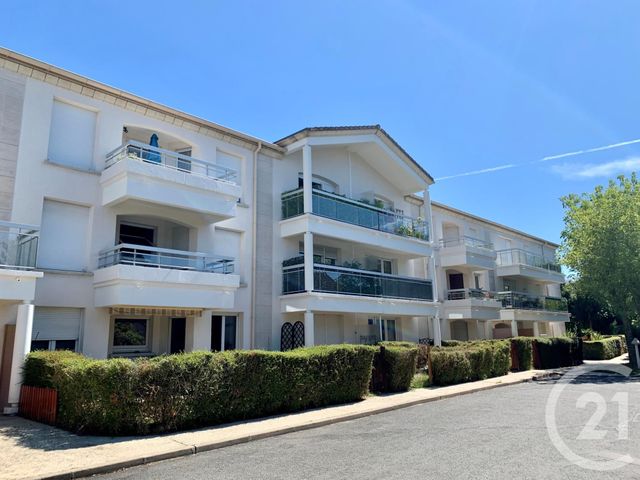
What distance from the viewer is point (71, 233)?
13109 millimetres

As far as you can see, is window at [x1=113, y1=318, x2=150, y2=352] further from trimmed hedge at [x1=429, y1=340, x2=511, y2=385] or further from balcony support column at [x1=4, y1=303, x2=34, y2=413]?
trimmed hedge at [x1=429, y1=340, x2=511, y2=385]

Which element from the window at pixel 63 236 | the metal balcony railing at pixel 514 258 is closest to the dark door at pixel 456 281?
the metal balcony railing at pixel 514 258

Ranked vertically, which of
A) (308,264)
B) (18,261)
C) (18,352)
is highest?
(308,264)

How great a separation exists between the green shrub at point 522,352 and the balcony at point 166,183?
14.4 metres

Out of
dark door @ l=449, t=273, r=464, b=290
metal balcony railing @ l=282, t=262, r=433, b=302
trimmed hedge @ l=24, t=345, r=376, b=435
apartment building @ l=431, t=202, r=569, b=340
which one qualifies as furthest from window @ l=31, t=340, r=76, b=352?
dark door @ l=449, t=273, r=464, b=290

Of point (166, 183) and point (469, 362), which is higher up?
point (166, 183)

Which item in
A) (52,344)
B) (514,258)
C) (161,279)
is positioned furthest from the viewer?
(514,258)

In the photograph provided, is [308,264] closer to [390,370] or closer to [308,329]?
[308,329]

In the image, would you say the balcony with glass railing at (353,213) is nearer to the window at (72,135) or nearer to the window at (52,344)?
the window at (72,135)

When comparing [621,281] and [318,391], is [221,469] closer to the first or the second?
[318,391]

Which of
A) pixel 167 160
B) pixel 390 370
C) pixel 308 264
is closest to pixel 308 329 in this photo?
pixel 308 264

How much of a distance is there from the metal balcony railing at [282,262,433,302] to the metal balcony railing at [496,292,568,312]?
957cm

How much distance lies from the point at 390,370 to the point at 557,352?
13906 millimetres

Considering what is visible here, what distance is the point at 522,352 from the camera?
21938mm
